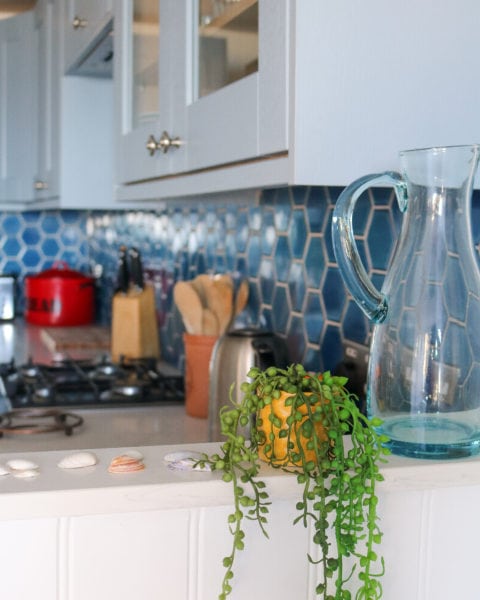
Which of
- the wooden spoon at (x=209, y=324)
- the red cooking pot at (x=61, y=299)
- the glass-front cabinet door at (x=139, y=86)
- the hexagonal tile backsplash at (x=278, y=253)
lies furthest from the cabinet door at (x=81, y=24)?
the red cooking pot at (x=61, y=299)

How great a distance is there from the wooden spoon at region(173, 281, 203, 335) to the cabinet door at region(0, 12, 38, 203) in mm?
1904

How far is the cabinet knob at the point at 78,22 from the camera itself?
2.45 meters

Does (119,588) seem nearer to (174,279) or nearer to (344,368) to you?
(344,368)

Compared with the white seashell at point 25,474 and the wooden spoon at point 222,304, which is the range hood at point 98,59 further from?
the white seashell at point 25,474

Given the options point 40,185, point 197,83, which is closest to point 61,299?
point 40,185

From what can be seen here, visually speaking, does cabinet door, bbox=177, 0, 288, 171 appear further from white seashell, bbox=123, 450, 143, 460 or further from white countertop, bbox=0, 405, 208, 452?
white countertop, bbox=0, 405, 208, 452

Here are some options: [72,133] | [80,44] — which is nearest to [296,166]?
[80,44]

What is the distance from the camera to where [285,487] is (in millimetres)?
862

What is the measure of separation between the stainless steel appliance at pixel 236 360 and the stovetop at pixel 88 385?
474 mm

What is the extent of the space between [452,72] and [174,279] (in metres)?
1.91

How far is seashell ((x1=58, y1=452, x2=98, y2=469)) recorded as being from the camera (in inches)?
34.5

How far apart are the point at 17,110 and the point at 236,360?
2479 millimetres

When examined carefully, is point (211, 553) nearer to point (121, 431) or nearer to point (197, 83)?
point (197, 83)

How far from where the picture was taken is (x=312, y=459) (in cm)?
87
